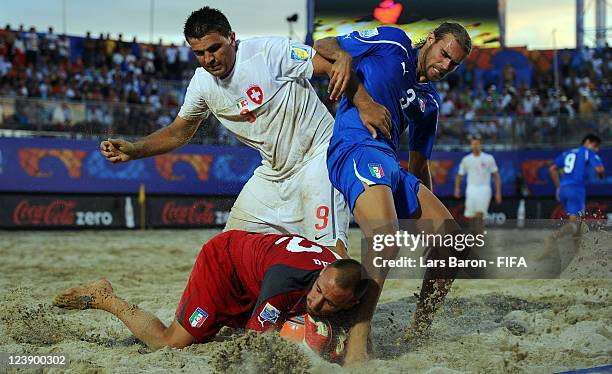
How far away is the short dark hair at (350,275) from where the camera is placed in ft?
12.0

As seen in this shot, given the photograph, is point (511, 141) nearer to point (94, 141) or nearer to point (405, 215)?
point (94, 141)

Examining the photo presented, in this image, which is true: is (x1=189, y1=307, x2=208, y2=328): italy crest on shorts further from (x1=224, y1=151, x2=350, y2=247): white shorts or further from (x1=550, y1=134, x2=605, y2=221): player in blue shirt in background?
(x1=550, y1=134, x2=605, y2=221): player in blue shirt in background

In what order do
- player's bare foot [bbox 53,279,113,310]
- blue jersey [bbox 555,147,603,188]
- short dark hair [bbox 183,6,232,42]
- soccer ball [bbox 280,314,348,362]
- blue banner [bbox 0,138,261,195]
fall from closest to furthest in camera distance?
soccer ball [bbox 280,314,348,362], short dark hair [bbox 183,6,232,42], player's bare foot [bbox 53,279,113,310], blue jersey [bbox 555,147,603,188], blue banner [bbox 0,138,261,195]

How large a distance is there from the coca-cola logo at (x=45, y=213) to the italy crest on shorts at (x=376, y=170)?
12.1 m

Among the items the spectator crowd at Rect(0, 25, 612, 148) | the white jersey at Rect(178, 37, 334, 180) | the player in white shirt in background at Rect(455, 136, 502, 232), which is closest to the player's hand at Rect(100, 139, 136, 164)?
the white jersey at Rect(178, 37, 334, 180)

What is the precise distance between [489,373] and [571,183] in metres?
8.69

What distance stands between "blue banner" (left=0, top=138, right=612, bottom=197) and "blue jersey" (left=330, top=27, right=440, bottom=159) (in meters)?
9.70

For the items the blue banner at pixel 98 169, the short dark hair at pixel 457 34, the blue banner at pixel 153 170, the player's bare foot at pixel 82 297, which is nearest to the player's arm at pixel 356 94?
the short dark hair at pixel 457 34

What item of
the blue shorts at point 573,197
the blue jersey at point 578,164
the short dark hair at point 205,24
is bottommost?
the blue shorts at point 573,197

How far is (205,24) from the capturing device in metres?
4.70

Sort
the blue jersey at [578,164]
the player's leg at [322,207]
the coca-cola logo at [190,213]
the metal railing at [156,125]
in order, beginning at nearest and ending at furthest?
the player's leg at [322,207]
the blue jersey at [578,164]
the metal railing at [156,125]
the coca-cola logo at [190,213]

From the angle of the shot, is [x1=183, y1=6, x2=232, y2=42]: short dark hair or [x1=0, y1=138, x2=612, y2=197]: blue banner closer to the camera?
[x1=183, y1=6, x2=232, y2=42]: short dark hair

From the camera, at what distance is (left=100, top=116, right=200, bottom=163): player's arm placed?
4.93 metres

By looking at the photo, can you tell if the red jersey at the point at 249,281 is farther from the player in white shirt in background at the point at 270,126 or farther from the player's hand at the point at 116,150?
the player's hand at the point at 116,150
